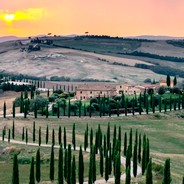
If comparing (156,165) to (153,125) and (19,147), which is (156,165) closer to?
(19,147)

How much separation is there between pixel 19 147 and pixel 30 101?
156 feet

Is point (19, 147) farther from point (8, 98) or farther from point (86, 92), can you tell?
point (8, 98)

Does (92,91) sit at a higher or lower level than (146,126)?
higher

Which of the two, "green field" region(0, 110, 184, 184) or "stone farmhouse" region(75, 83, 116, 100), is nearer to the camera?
"green field" region(0, 110, 184, 184)

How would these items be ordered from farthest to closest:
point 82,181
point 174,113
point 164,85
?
point 164,85, point 174,113, point 82,181

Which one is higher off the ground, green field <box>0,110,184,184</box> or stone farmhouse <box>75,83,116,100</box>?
stone farmhouse <box>75,83,116,100</box>

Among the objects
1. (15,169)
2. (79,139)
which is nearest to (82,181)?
(15,169)

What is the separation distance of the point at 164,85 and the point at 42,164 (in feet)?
334

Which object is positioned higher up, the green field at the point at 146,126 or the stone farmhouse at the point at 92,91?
the stone farmhouse at the point at 92,91

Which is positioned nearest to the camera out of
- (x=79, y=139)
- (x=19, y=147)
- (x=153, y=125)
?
(x=19, y=147)

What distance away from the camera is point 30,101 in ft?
484

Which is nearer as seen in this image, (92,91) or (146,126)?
(146,126)

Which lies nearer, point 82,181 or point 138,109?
point 82,181

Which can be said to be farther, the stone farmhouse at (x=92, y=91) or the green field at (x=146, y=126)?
the stone farmhouse at (x=92, y=91)
